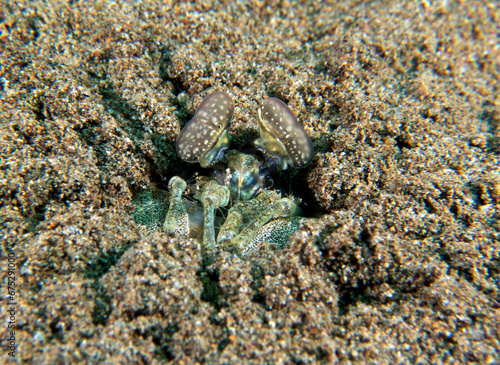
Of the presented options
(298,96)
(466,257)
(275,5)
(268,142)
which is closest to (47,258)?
(268,142)

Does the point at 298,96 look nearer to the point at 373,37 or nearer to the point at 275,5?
the point at 373,37

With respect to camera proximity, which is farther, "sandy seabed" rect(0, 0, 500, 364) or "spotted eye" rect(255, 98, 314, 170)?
"spotted eye" rect(255, 98, 314, 170)

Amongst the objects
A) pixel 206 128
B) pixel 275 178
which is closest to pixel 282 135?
pixel 206 128

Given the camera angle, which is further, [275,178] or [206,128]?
[275,178]

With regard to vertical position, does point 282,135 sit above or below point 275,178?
above

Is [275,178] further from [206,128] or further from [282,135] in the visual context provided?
[206,128]
